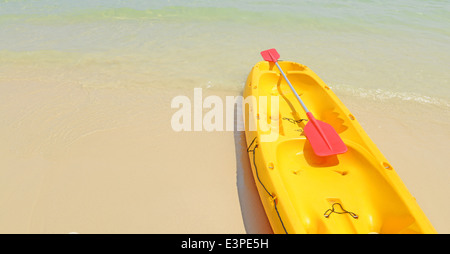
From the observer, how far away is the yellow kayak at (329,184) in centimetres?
231

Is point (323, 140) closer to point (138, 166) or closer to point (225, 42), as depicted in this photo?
point (138, 166)

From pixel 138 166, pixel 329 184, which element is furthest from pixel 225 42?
pixel 329 184

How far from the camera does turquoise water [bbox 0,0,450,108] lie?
211 inches

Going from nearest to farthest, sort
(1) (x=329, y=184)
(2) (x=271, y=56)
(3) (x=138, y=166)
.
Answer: (1) (x=329, y=184) → (3) (x=138, y=166) → (2) (x=271, y=56)

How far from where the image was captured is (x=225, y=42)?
269 inches

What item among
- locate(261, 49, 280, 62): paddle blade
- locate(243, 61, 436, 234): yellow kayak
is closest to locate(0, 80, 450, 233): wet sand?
locate(243, 61, 436, 234): yellow kayak

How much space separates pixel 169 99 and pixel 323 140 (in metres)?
2.87

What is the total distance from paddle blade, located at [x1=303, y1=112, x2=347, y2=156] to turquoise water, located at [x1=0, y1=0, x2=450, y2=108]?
88.8 inches

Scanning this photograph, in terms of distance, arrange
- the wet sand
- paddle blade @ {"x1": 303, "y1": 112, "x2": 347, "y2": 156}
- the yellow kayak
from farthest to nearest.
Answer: paddle blade @ {"x1": 303, "y1": 112, "x2": 347, "y2": 156} < the wet sand < the yellow kayak

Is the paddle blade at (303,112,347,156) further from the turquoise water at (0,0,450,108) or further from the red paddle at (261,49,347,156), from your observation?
the turquoise water at (0,0,450,108)

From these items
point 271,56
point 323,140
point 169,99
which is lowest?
point 323,140

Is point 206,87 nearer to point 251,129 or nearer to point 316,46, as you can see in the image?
point 251,129

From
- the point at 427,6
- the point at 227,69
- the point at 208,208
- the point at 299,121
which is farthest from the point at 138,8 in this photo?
the point at 427,6

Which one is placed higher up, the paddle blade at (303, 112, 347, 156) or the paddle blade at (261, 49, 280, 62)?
the paddle blade at (261, 49, 280, 62)
